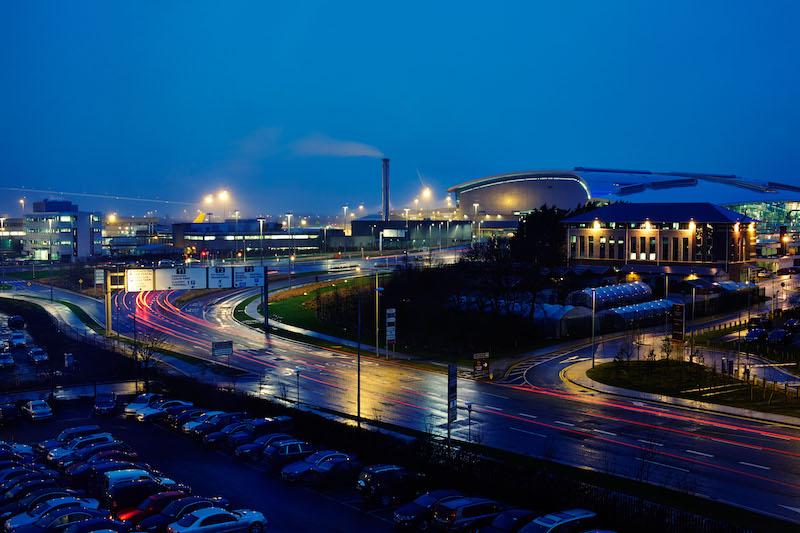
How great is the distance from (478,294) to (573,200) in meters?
94.8

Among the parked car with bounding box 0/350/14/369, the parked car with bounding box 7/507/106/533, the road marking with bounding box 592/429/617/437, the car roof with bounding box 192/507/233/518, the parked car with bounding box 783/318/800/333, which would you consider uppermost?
the parked car with bounding box 783/318/800/333

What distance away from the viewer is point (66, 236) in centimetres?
13262

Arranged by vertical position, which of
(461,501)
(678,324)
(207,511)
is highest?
(678,324)

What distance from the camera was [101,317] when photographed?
66375 mm

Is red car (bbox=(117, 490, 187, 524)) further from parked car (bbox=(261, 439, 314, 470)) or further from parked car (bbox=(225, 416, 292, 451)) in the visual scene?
parked car (bbox=(225, 416, 292, 451))

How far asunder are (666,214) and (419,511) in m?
74.7

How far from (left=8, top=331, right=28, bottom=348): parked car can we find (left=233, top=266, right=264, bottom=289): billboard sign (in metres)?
17.2

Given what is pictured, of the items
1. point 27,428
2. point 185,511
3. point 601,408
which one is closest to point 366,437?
point 185,511

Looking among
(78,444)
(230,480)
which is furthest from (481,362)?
(78,444)

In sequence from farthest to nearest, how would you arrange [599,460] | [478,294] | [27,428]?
1. [478,294]
2. [27,428]
3. [599,460]

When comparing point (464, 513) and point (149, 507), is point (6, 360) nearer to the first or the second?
point (149, 507)

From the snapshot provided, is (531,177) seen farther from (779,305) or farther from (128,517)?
(128,517)

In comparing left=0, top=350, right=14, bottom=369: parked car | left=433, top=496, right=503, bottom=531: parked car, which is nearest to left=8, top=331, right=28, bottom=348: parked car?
left=0, top=350, right=14, bottom=369: parked car

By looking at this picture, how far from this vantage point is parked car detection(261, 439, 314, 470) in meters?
24.7
